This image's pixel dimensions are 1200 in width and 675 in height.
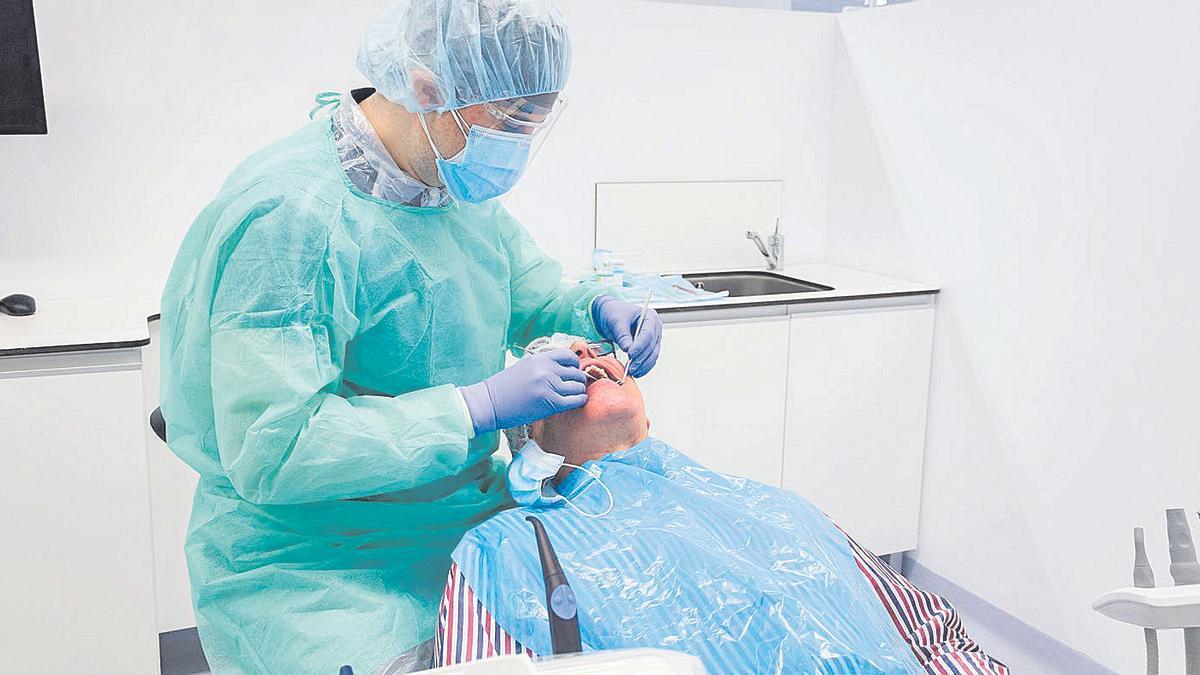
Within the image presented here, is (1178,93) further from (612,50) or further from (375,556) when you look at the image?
(375,556)

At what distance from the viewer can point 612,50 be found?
2.96 m

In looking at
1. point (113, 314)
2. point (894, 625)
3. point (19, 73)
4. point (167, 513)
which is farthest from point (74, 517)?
point (894, 625)

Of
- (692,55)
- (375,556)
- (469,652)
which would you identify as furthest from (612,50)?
(469,652)

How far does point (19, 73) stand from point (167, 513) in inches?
40.8

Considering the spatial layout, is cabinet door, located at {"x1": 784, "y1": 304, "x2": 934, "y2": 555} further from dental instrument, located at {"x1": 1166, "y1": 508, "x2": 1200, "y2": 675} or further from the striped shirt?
dental instrument, located at {"x1": 1166, "y1": 508, "x2": 1200, "y2": 675}

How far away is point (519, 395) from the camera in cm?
131

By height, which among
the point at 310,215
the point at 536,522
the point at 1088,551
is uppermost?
the point at 310,215

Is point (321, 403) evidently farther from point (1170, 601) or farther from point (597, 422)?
point (1170, 601)

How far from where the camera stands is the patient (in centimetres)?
114

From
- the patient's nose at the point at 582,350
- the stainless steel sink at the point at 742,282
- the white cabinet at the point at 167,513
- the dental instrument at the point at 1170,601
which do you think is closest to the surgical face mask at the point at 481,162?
the patient's nose at the point at 582,350

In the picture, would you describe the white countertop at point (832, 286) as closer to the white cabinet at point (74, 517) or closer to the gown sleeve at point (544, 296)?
the gown sleeve at point (544, 296)

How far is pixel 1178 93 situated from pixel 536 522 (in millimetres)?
1905

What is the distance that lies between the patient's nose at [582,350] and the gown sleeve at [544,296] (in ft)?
0.28

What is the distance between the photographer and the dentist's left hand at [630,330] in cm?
166
